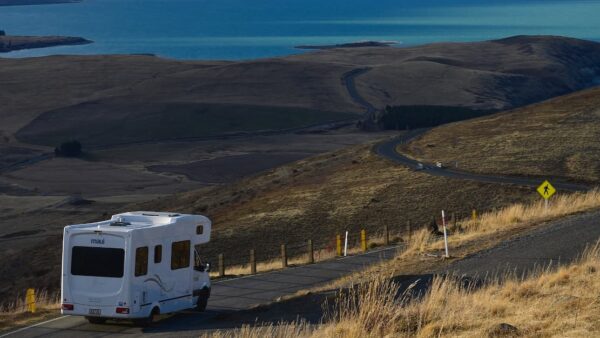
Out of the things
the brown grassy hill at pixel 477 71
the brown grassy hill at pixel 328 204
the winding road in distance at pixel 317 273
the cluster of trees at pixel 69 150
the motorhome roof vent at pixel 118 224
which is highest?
the brown grassy hill at pixel 477 71

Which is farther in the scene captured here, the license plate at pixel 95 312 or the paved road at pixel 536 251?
the paved road at pixel 536 251

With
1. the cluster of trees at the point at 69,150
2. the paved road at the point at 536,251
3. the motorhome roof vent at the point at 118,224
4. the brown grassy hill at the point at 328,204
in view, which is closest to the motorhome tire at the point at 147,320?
the motorhome roof vent at the point at 118,224

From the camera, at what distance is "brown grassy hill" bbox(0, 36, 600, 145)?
113125mm

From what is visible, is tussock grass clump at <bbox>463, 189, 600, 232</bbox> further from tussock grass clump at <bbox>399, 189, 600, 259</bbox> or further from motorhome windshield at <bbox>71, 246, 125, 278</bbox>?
motorhome windshield at <bbox>71, 246, 125, 278</bbox>

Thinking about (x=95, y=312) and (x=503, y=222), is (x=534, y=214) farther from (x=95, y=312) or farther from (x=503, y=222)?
(x=95, y=312)

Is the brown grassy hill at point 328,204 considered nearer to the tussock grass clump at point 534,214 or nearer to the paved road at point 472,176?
the paved road at point 472,176

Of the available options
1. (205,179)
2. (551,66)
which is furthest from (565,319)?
(551,66)

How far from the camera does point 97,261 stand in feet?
58.1

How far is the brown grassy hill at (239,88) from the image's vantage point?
11312cm

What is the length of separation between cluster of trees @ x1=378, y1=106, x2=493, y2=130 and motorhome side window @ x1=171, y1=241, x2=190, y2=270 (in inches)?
3295

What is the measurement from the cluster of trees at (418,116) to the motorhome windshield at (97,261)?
279 ft

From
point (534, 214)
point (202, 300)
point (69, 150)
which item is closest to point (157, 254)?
point (202, 300)

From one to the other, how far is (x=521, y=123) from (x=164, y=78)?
266 ft

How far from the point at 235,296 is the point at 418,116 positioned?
8435 centimetres
